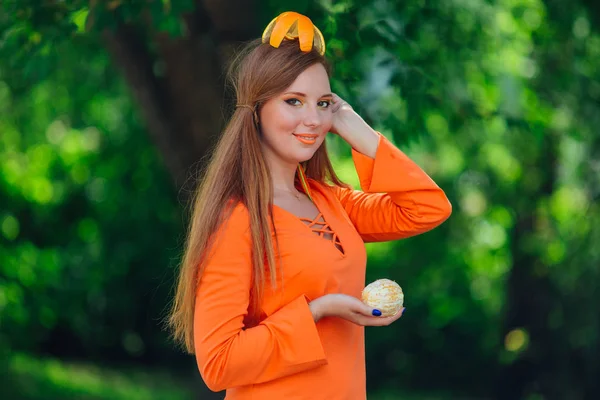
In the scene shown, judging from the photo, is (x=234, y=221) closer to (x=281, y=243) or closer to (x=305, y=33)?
(x=281, y=243)

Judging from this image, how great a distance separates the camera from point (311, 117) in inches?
96.5

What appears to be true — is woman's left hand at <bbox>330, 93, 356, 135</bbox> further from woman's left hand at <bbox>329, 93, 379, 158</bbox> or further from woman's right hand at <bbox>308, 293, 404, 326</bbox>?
woman's right hand at <bbox>308, 293, 404, 326</bbox>

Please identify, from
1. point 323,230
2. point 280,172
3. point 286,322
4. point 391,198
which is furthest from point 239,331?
point 391,198

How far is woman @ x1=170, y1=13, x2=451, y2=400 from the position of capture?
2264 millimetres

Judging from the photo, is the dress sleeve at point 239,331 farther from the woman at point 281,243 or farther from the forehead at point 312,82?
the forehead at point 312,82

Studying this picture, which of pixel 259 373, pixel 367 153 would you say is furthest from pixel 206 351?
pixel 367 153

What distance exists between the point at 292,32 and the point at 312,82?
0.16 meters

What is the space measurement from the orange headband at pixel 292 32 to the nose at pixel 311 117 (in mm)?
164

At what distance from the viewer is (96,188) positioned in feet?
29.2

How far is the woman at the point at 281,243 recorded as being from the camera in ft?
7.43

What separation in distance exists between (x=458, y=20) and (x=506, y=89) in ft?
1.97

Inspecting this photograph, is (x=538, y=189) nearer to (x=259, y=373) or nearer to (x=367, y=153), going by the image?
(x=367, y=153)

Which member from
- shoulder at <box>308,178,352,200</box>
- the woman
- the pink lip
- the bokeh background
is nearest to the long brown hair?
the woman

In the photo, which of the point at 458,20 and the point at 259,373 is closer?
the point at 259,373
